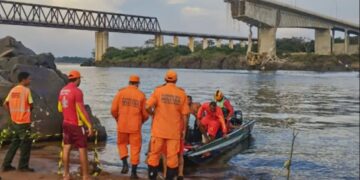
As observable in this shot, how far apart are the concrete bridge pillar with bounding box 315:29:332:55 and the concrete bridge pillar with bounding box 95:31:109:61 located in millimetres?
58113

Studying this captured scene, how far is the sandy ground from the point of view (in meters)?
10.4

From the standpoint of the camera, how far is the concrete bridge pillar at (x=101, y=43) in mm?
154375

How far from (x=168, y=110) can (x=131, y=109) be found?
1.38 metres

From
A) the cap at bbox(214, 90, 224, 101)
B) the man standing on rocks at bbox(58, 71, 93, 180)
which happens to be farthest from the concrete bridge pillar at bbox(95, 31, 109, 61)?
the man standing on rocks at bbox(58, 71, 93, 180)

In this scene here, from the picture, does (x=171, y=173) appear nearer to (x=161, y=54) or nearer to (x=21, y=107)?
(x=21, y=107)

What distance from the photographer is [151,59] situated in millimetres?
160000

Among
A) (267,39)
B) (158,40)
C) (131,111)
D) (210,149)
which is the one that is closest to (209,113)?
(210,149)

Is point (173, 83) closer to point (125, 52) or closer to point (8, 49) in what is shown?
point (8, 49)

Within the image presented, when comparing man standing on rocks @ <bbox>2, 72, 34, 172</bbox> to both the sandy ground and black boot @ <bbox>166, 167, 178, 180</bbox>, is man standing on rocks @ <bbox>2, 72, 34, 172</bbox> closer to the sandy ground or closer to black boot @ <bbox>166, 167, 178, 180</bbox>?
the sandy ground

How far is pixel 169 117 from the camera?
9.16 m

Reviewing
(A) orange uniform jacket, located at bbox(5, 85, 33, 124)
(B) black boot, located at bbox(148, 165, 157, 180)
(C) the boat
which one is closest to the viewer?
(B) black boot, located at bbox(148, 165, 157, 180)

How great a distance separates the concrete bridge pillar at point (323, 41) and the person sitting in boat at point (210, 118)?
407 ft

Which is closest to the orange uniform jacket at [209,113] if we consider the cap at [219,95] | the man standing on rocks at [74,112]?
the cap at [219,95]

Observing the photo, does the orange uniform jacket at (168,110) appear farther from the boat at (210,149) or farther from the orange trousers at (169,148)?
the boat at (210,149)
